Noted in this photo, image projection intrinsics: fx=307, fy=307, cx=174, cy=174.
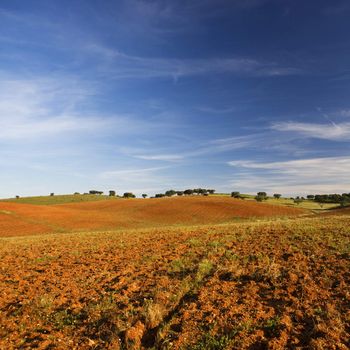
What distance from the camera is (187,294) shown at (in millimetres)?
10445

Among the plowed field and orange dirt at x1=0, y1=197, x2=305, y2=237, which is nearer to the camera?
the plowed field

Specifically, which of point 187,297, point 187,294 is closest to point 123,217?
point 187,294

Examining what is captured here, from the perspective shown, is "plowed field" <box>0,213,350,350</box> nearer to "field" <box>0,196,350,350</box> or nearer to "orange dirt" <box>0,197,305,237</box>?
"field" <box>0,196,350,350</box>

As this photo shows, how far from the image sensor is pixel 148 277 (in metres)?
12.3

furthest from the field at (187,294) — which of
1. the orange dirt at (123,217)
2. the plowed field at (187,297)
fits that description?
the orange dirt at (123,217)

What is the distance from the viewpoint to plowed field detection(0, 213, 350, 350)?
315 inches

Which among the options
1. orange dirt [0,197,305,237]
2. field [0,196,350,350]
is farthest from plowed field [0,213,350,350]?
orange dirt [0,197,305,237]

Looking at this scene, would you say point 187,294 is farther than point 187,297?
Yes

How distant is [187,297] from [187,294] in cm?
20

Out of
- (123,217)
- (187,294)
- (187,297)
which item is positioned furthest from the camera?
(123,217)

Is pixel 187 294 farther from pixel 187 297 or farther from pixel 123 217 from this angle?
pixel 123 217

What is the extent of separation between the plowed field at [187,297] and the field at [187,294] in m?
0.03

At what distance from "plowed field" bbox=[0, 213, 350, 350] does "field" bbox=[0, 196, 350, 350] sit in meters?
0.03

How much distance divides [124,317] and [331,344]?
18.2ft
